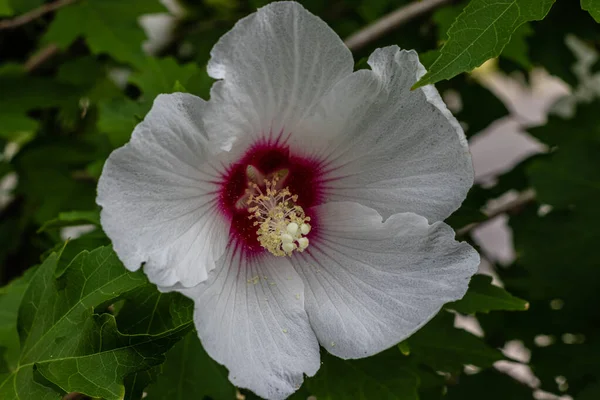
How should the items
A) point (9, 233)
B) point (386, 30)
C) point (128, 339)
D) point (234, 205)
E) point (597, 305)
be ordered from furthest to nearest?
point (9, 233) → point (597, 305) → point (386, 30) → point (234, 205) → point (128, 339)

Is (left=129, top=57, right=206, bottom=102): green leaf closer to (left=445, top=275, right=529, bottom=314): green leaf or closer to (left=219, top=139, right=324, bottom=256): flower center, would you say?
(left=219, top=139, right=324, bottom=256): flower center

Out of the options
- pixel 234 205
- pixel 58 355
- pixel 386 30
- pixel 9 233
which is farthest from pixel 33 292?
pixel 9 233

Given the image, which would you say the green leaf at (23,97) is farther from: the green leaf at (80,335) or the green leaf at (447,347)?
the green leaf at (447,347)

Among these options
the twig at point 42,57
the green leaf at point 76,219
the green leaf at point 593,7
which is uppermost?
the green leaf at point 593,7

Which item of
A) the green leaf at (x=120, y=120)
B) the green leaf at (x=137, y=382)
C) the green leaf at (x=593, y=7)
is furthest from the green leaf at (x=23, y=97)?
the green leaf at (x=593, y=7)

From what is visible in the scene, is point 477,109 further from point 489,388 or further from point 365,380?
point 365,380

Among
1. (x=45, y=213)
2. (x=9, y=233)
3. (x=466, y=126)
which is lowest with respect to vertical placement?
(x=9, y=233)

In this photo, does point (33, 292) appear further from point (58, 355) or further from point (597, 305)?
point (597, 305)
